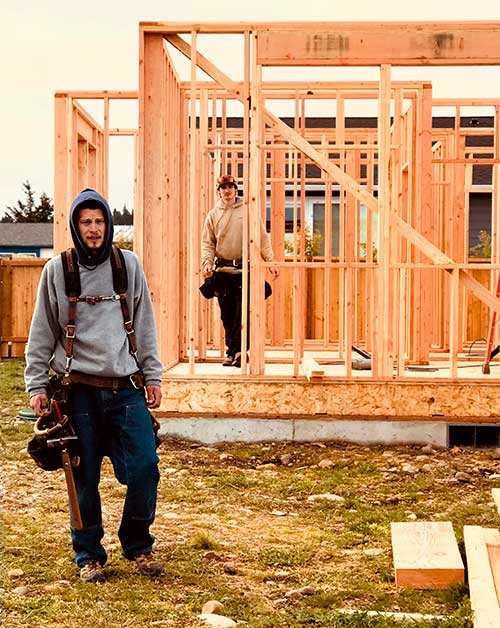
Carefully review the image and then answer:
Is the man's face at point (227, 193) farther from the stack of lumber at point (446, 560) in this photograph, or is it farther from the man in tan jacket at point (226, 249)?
the stack of lumber at point (446, 560)

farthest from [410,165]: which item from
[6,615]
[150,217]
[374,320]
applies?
[6,615]

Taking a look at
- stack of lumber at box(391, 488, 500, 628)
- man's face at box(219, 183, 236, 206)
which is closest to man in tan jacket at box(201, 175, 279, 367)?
man's face at box(219, 183, 236, 206)

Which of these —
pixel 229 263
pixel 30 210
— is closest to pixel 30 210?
pixel 30 210

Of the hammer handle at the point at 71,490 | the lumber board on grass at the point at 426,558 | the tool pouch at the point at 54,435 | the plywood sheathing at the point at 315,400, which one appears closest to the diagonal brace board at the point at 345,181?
the plywood sheathing at the point at 315,400

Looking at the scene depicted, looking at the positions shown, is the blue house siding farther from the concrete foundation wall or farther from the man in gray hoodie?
the man in gray hoodie

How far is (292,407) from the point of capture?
31.4ft

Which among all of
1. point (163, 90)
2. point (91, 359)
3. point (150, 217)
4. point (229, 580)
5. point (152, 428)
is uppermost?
point (163, 90)

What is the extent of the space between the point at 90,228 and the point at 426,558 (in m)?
2.43

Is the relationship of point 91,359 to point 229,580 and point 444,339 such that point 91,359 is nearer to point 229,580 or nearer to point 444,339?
point 229,580

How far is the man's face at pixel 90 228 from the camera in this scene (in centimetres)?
525

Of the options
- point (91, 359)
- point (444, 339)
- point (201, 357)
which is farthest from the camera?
point (444, 339)

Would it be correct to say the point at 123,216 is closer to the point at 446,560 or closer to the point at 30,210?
the point at 30,210

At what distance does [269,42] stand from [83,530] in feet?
18.2

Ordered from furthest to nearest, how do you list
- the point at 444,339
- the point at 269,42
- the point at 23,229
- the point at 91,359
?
the point at 23,229
the point at 444,339
the point at 269,42
the point at 91,359
